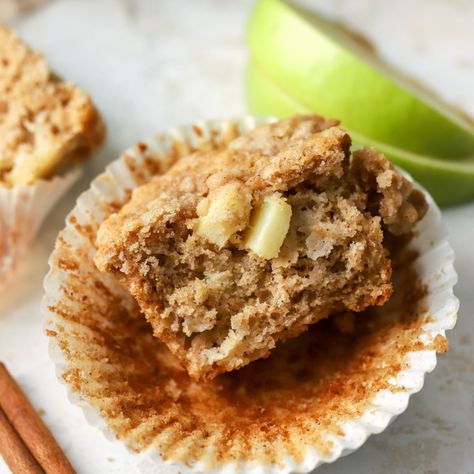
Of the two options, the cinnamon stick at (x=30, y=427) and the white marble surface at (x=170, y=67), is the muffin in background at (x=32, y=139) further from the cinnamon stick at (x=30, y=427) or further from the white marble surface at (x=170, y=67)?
the cinnamon stick at (x=30, y=427)

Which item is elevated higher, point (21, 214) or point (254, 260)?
point (21, 214)

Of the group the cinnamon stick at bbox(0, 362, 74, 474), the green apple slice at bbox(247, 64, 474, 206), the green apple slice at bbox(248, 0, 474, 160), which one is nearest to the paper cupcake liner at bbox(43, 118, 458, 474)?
the cinnamon stick at bbox(0, 362, 74, 474)

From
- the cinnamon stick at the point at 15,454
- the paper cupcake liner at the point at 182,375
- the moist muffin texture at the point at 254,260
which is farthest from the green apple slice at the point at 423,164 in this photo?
the cinnamon stick at the point at 15,454

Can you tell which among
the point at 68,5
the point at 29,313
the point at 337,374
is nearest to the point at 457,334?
the point at 337,374

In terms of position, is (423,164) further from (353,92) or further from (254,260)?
(254,260)

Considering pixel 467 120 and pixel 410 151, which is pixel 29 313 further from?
pixel 467 120

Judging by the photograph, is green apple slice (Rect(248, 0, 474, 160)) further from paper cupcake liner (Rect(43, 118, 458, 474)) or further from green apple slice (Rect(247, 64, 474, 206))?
paper cupcake liner (Rect(43, 118, 458, 474))

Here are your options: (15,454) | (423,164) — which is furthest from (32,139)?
(423,164)
